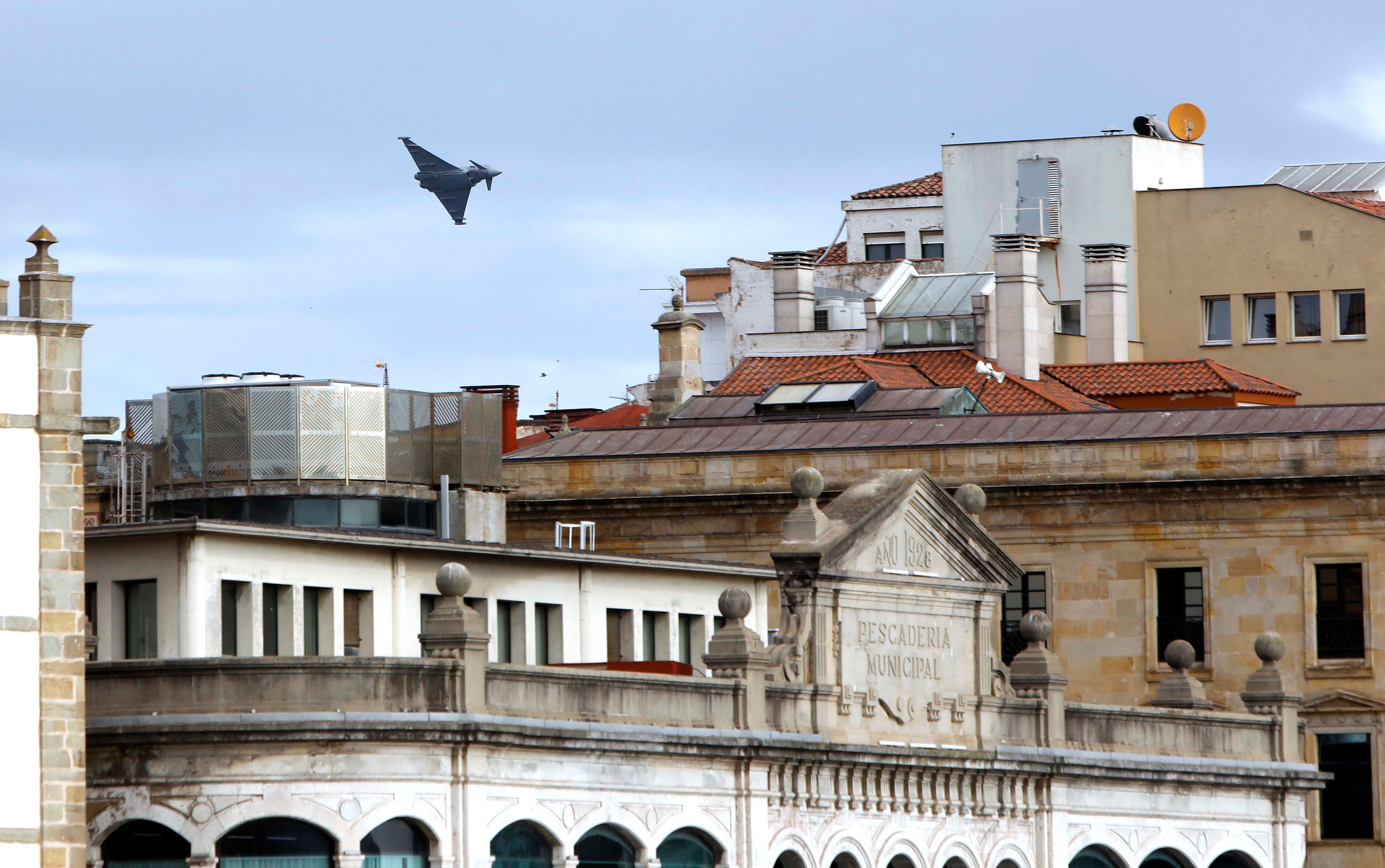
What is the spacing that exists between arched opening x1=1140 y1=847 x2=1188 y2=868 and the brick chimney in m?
28.0

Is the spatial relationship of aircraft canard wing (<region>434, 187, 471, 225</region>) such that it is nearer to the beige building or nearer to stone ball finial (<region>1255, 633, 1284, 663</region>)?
the beige building

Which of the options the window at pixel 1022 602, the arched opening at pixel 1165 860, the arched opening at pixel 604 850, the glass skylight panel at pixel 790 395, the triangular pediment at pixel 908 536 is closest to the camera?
the arched opening at pixel 604 850

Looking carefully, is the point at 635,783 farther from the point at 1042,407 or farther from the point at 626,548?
the point at 1042,407

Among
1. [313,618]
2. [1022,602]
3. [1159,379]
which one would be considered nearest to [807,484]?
[313,618]

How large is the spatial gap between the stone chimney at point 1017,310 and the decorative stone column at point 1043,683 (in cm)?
2820

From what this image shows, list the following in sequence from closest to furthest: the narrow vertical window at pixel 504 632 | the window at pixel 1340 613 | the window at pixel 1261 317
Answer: the narrow vertical window at pixel 504 632, the window at pixel 1340 613, the window at pixel 1261 317

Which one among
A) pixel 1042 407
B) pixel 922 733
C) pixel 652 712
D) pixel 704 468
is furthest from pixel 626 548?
pixel 652 712

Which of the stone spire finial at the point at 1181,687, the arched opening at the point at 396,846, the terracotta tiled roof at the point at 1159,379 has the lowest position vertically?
the arched opening at the point at 396,846

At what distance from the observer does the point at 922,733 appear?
57.2 m

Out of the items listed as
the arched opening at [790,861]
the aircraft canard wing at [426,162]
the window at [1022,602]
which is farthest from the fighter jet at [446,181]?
the arched opening at [790,861]

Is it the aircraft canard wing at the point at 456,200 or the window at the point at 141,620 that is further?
the aircraft canard wing at the point at 456,200

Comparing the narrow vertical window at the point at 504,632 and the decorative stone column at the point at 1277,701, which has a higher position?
the narrow vertical window at the point at 504,632

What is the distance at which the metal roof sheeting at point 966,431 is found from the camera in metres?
74.0

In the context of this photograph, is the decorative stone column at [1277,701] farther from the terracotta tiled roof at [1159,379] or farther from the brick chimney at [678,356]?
the brick chimney at [678,356]
